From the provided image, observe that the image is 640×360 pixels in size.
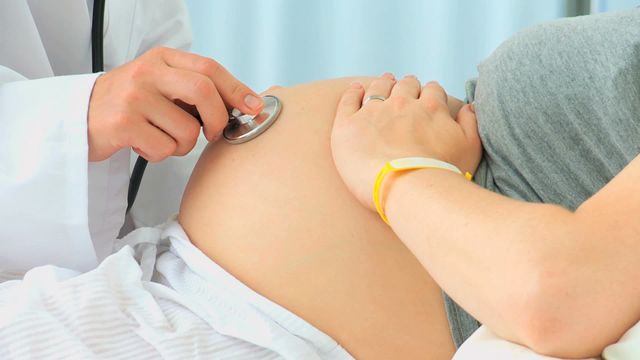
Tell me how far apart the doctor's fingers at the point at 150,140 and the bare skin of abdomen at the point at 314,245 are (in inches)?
2.8

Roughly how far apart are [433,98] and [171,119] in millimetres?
341

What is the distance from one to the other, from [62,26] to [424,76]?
1159 mm

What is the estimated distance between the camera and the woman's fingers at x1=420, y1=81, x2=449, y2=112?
1.04 metres

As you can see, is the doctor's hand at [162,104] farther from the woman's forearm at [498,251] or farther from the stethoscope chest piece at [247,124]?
the woman's forearm at [498,251]

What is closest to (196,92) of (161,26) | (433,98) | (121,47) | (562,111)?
(433,98)

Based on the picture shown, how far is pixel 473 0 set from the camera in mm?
2246

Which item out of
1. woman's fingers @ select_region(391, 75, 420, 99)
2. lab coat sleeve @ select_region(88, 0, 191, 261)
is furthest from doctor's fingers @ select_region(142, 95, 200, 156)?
woman's fingers @ select_region(391, 75, 420, 99)

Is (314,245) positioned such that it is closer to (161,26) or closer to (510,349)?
(510,349)

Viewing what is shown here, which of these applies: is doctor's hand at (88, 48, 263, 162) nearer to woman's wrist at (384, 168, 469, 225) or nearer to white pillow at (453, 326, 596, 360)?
woman's wrist at (384, 168, 469, 225)

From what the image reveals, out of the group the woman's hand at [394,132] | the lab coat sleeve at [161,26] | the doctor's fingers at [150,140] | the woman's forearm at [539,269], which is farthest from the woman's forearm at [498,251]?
the lab coat sleeve at [161,26]

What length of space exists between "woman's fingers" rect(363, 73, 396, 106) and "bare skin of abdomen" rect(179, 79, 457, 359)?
0.06m

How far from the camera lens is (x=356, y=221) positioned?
37.3 inches

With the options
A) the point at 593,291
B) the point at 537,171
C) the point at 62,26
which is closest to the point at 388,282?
the point at 537,171

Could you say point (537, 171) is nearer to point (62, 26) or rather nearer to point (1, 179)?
point (1, 179)
